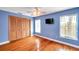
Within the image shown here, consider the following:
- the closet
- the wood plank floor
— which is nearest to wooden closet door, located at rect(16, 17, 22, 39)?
the closet

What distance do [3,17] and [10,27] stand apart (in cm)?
33

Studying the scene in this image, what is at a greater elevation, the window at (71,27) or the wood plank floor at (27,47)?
the window at (71,27)

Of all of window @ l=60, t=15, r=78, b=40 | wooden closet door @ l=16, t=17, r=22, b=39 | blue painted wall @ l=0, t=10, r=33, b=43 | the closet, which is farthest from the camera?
wooden closet door @ l=16, t=17, r=22, b=39

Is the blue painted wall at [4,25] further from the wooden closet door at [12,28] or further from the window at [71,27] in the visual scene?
the window at [71,27]

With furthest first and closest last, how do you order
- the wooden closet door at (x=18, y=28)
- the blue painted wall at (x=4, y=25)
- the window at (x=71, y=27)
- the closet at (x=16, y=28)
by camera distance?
the wooden closet door at (x=18, y=28) → the closet at (x=16, y=28) → the blue painted wall at (x=4, y=25) → the window at (x=71, y=27)

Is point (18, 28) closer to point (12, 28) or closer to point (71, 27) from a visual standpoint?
point (12, 28)

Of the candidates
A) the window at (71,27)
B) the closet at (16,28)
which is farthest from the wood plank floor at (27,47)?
the window at (71,27)

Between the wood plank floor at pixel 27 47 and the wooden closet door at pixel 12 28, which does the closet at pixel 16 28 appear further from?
the wood plank floor at pixel 27 47

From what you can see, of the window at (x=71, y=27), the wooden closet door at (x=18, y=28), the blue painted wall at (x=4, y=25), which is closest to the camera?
the window at (x=71, y=27)

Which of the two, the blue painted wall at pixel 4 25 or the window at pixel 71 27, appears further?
the blue painted wall at pixel 4 25

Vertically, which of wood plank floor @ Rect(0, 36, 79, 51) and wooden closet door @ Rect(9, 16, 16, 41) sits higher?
wooden closet door @ Rect(9, 16, 16, 41)

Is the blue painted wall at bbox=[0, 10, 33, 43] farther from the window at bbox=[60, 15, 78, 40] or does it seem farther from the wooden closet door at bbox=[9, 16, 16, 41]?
the window at bbox=[60, 15, 78, 40]
